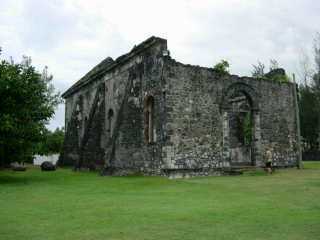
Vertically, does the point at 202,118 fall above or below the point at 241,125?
below

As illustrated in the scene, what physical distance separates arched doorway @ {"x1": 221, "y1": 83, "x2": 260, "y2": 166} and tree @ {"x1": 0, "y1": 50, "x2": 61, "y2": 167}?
8.27 metres

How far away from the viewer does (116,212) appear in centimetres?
810

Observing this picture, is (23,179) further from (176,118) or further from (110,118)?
(110,118)

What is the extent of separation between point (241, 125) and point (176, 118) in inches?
397

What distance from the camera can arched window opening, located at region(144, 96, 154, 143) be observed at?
18.5 meters

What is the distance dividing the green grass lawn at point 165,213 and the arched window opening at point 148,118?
19.7 ft

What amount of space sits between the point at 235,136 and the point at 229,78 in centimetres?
724

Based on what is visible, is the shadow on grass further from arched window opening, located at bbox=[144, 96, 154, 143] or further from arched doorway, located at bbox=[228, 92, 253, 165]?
arched doorway, located at bbox=[228, 92, 253, 165]

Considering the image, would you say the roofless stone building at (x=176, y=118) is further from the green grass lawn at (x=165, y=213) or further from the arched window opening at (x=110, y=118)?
the green grass lawn at (x=165, y=213)

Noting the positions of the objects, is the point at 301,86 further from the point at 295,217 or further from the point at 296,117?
the point at 295,217

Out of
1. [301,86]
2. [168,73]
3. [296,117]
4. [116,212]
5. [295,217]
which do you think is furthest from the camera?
[301,86]

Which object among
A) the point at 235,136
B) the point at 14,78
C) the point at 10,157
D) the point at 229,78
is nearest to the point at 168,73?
the point at 229,78

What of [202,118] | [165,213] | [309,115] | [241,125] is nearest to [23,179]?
[202,118]

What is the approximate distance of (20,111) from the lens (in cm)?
1599
